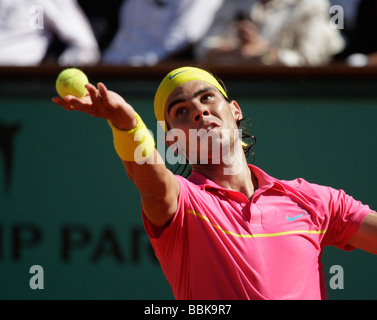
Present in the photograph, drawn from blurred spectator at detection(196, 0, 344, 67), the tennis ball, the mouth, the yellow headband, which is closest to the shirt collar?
the mouth

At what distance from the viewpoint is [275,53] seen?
16.1 ft

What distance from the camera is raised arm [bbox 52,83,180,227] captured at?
79.3 inches

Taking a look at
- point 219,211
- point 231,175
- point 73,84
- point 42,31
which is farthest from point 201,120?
point 42,31

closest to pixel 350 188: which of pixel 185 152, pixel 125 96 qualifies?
pixel 125 96

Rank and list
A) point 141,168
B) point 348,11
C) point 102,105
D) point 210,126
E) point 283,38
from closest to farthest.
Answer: point 102,105 → point 141,168 → point 210,126 → point 283,38 → point 348,11

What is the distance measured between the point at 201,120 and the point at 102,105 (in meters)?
0.54

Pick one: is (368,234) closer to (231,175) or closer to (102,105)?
(231,175)

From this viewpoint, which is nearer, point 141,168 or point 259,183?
point 141,168

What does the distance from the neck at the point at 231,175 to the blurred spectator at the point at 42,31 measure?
2.85m

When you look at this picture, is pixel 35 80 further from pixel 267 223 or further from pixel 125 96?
pixel 267 223

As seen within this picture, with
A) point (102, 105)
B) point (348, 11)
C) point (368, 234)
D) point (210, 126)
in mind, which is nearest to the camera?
point (102, 105)

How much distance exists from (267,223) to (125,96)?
2.24 meters

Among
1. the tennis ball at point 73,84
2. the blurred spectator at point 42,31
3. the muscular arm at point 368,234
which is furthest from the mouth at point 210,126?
the blurred spectator at point 42,31

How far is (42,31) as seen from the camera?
5.38 m
